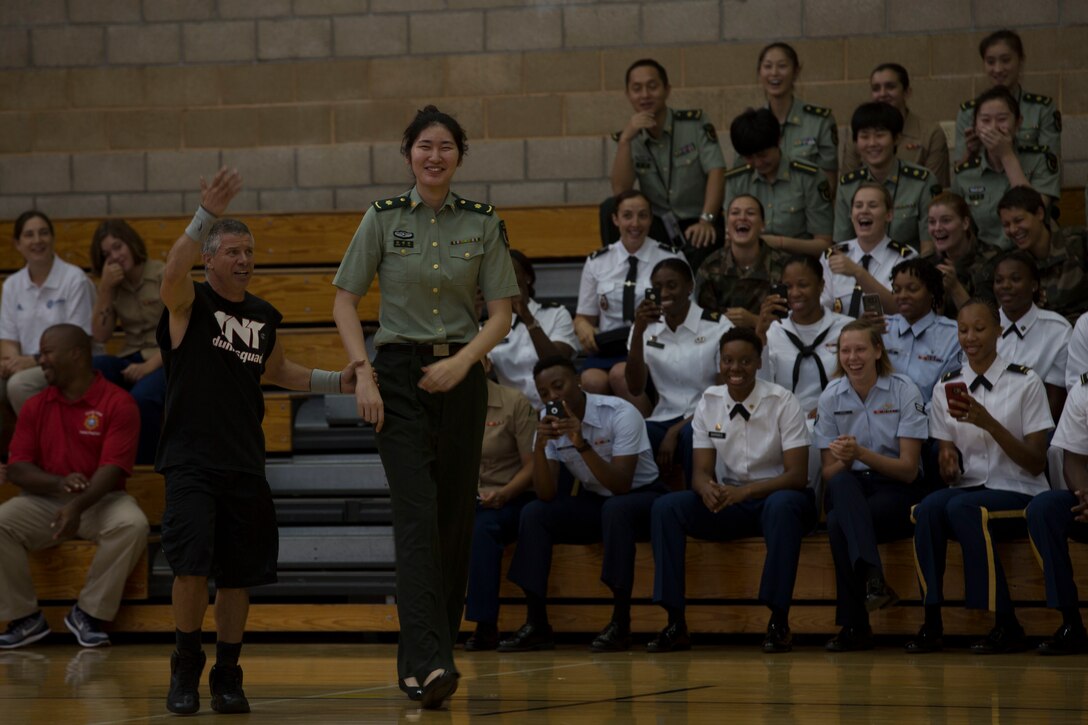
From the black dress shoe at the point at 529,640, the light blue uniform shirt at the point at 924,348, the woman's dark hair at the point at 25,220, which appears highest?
the woman's dark hair at the point at 25,220

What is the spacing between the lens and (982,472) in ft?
19.2

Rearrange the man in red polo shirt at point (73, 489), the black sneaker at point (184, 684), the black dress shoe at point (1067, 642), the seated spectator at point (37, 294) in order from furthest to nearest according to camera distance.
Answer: the seated spectator at point (37, 294) → the man in red polo shirt at point (73, 489) → the black dress shoe at point (1067, 642) → the black sneaker at point (184, 684)

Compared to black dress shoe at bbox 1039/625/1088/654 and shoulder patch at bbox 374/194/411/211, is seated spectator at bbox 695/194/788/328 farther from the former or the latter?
shoulder patch at bbox 374/194/411/211

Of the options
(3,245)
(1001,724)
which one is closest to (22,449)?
(3,245)

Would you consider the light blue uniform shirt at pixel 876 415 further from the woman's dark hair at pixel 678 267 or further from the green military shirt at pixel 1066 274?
the green military shirt at pixel 1066 274

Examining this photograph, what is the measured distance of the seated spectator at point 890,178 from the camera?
7.41 metres

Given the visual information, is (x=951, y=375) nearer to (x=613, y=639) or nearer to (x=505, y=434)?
(x=613, y=639)

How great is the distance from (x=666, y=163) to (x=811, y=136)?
801mm

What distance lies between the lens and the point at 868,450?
232 inches

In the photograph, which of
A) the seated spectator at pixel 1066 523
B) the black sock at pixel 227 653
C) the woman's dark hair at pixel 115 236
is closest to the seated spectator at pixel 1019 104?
the seated spectator at pixel 1066 523

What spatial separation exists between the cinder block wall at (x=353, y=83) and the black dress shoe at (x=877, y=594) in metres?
3.97

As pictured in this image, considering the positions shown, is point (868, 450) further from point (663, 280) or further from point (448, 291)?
point (448, 291)

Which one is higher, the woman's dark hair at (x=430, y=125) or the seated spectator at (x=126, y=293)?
the woman's dark hair at (x=430, y=125)

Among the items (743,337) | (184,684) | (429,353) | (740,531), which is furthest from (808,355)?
(184,684)
